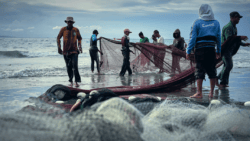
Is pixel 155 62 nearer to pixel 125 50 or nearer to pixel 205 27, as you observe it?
pixel 125 50

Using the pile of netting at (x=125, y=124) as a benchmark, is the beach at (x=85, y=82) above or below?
below

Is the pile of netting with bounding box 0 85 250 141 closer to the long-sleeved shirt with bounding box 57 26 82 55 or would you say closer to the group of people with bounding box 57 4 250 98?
the group of people with bounding box 57 4 250 98

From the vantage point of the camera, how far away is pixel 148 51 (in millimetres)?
7855

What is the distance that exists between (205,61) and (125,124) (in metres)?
3.22

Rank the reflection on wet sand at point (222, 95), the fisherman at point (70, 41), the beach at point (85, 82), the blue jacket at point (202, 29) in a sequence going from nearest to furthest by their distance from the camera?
the blue jacket at point (202, 29), the reflection on wet sand at point (222, 95), the beach at point (85, 82), the fisherman at point (70, 41)

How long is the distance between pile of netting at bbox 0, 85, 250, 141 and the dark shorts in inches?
74.1

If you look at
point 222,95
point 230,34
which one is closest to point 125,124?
point 222,95

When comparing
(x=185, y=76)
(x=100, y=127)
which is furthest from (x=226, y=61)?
(x=100, y=127)

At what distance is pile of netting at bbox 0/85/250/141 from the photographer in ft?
5.63

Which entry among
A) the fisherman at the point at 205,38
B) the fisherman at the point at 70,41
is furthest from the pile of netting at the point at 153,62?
the fisherman at the point at 70,41

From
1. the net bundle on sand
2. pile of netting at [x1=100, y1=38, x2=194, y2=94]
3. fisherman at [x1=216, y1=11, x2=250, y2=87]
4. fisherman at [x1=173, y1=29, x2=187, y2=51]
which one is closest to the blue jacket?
the net bundle on sand

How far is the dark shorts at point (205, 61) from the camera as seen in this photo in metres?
4.45

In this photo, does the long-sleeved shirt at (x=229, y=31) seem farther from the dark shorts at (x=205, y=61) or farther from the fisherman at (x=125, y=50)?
the fisherman at (x=125, y=50)

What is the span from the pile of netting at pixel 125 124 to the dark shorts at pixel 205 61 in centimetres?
188
